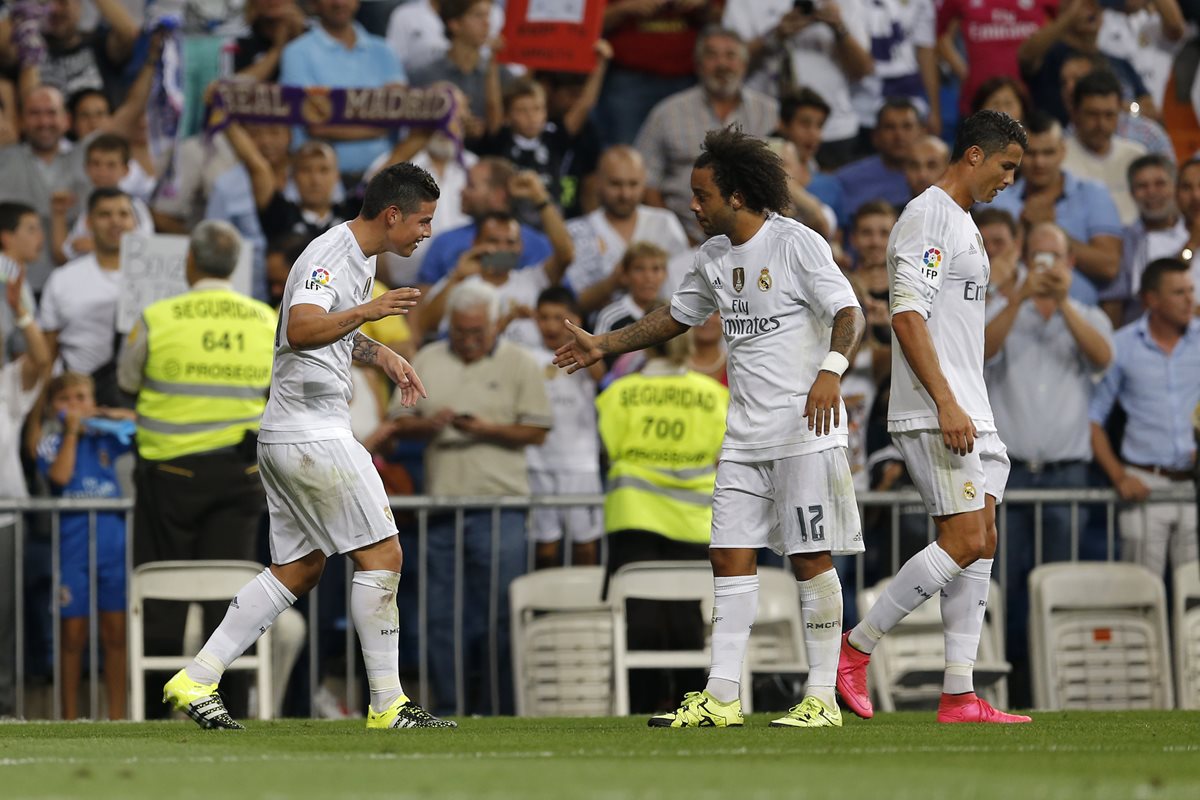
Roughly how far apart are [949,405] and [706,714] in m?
1.58

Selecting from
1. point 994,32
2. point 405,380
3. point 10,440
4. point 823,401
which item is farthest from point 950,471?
point 994,32

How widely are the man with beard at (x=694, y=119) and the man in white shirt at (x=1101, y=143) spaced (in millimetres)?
2231

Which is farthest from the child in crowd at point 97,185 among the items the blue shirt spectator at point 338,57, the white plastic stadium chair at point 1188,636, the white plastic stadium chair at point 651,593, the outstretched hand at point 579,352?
the white plastic stadium chair at point 1188,636

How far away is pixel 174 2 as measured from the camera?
14.2 metres

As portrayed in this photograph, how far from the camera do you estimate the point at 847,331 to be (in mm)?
7578

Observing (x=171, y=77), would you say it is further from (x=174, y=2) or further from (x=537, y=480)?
Result: (x=537, y=480)

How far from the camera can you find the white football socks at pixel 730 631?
7777mm

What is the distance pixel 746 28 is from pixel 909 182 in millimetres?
2140

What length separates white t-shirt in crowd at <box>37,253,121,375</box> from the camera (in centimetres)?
1228

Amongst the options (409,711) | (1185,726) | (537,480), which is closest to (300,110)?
(537,480)

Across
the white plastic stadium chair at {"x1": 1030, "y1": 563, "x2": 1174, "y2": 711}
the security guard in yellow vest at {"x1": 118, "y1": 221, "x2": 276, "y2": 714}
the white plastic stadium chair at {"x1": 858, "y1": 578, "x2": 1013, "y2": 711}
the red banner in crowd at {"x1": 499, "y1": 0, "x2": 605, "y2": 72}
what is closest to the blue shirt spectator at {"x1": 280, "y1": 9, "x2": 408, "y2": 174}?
the red banner in crowd at {"x1": 499, "y1": 0, "x2": 605, "y2": 72}

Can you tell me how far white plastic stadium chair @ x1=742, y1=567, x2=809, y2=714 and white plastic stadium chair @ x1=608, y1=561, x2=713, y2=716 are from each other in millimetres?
540

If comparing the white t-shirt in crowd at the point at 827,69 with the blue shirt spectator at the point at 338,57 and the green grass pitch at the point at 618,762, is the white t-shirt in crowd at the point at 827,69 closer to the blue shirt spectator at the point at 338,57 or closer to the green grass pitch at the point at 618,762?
the blue shirt spectator at the point at 338,57

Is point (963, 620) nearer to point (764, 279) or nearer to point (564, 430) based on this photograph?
point (764, 279)
